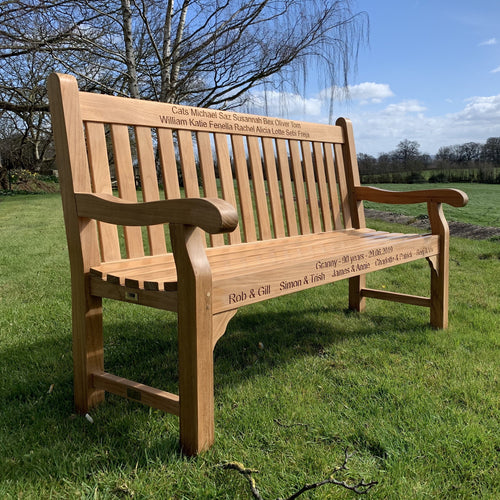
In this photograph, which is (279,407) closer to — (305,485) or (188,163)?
(305,485)

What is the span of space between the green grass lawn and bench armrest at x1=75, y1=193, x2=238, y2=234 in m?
0.76

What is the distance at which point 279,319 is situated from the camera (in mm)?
3172

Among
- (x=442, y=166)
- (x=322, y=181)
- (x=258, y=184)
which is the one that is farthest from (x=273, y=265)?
(x=442, y=166)

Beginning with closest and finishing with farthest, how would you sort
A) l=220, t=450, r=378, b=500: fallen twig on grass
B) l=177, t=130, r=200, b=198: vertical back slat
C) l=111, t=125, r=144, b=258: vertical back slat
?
l=220, t=450, r=378, b=500: fallen twig on grass
l=111, t=125, r=144, b=258: vertical back slat
l=177, t=130, r=200, b=198: vertical back slat

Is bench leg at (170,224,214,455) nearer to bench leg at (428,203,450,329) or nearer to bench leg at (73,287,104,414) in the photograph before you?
bench leg at (73,287,104,414)

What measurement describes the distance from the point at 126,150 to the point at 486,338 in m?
2.16

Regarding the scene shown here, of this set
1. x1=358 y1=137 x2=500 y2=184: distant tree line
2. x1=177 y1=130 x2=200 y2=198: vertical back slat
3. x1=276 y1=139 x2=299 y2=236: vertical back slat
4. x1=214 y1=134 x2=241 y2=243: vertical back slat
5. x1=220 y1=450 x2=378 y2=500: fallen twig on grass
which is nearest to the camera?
x1=220 y1=450 x2=378 y2=500: fallen twig on grass

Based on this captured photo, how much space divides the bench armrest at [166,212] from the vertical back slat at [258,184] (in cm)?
111

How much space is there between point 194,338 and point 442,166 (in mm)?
23348

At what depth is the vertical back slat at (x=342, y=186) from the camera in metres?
3.31

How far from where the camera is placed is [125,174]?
2082 millimetres

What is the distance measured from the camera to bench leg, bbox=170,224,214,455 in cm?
148

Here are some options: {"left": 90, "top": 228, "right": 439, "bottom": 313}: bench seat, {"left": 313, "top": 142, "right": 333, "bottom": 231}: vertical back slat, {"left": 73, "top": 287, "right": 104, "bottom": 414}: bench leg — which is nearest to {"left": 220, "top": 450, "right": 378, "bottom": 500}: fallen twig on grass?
{"left": 90, "top": 228, "right": 439, "bottom": 313}: bench seat

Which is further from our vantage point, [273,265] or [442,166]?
[442,166]
